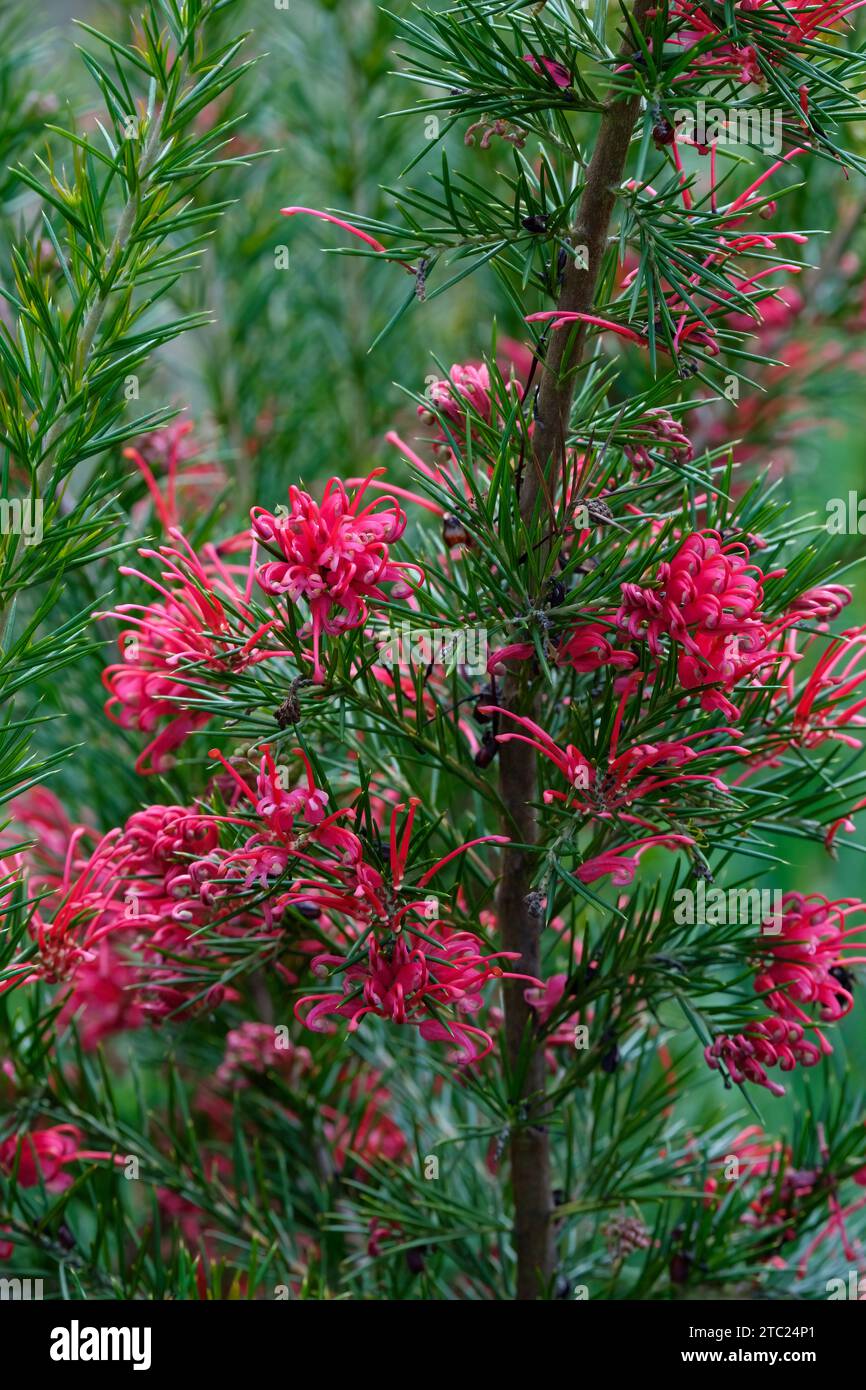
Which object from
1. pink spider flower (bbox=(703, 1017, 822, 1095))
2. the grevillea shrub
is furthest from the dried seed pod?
pink spider flower (bbox=(703, 1017, 822, 1095))

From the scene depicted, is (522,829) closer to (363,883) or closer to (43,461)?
(363,883)

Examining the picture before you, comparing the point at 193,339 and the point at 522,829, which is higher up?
the point at 193,339

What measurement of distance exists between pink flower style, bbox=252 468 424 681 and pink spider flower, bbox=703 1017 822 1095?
0.16 m

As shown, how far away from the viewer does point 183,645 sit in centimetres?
38

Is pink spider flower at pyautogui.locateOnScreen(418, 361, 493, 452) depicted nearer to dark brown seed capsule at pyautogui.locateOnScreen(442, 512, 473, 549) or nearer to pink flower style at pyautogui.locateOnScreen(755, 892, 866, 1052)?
dark brown seed capsule at pyautogui.locateOnScreen(442, 512, 473, 549)

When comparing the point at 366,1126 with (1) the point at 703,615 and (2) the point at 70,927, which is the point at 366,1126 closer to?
(2) the point at 70,927

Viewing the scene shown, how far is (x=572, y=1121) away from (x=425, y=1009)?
162 mm

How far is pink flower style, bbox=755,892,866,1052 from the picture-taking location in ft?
1.28

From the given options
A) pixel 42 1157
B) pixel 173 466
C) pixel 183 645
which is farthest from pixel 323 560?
pixel 42 1157

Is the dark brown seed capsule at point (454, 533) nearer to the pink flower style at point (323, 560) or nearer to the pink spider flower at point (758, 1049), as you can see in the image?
the pink flower style at point (323, 560)

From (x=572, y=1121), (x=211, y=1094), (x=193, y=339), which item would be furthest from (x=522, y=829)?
(x=193, y=339)

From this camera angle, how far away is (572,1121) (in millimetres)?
492

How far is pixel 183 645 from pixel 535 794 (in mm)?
115
